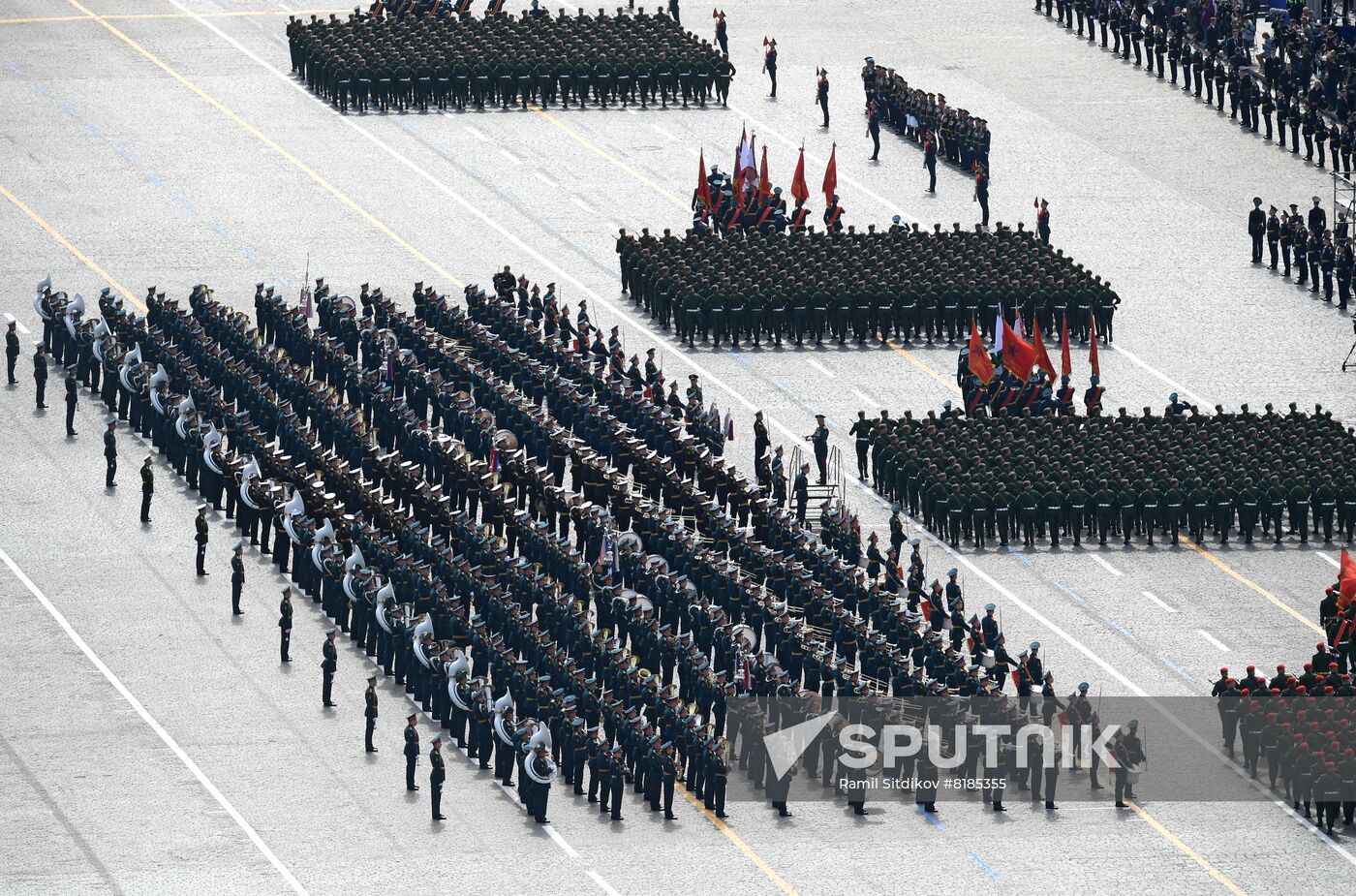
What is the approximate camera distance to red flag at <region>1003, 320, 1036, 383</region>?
236ft

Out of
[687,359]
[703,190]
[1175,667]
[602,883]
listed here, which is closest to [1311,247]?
[703,190]

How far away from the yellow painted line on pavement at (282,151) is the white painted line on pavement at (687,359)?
234cm

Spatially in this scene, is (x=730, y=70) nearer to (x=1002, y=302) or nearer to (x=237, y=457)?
(x=1002, y=302)

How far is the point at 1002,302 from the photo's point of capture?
7738cm

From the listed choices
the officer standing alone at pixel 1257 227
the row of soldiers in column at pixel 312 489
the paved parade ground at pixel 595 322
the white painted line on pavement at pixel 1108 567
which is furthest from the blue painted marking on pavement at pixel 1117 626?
the officer standing alone at pixel 1257 227

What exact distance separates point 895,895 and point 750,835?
3123 mm

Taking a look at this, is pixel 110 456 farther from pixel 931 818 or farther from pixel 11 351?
pixel 931 818

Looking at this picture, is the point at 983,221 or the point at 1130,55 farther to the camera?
the point at 1130,55

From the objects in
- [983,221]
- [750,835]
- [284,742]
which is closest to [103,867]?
[284,742]

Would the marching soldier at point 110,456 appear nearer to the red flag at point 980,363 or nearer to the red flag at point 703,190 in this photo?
the red flag at point 980,363

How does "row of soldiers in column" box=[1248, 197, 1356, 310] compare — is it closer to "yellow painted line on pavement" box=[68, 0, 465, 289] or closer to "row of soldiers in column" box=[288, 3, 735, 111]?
"row of soldiers in column" box=[288, 3, 735, 111]

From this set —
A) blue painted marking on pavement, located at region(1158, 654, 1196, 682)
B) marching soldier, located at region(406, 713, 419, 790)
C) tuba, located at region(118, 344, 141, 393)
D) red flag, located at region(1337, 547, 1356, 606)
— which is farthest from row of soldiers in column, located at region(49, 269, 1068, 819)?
red flag, located at region(1337, 547, 1356, 606)

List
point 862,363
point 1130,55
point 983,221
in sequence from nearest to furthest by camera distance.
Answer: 1. point 862,363
2. point 983,221
3. point 1130,55

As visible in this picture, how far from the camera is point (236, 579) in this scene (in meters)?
61.8
